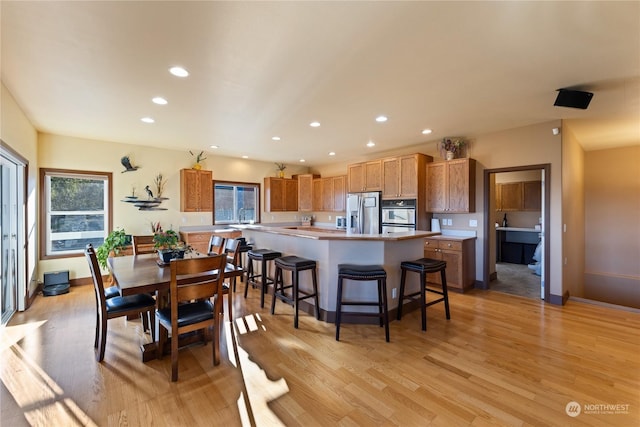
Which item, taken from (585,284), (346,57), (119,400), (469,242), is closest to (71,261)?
(119,400)

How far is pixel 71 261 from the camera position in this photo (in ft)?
16.3

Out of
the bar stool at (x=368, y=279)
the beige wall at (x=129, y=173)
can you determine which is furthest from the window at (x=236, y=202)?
the bar stool at (x=368, y=279)

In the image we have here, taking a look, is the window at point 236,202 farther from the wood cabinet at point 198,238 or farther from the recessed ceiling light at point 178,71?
the recessed ceiling light at point 178,71

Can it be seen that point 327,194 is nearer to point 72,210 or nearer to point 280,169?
point 280,169

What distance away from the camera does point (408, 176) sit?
5.25m

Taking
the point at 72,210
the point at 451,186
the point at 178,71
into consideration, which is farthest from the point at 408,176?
the point at 72,210

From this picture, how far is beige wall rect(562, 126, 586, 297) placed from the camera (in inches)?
163

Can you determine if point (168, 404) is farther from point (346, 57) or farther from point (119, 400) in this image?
point (346, 57)

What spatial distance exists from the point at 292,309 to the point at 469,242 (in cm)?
318

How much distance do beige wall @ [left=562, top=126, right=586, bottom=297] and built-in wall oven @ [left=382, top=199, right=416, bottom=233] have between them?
218 cm

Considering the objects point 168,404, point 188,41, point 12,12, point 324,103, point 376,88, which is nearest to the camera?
point 12,12

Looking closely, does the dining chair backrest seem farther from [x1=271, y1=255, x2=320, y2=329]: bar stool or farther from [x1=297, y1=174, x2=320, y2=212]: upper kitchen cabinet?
[x1=297, y1=174, x2=320, y2=212]: upper kitchen cabinet

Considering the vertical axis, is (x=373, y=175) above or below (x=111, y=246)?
above

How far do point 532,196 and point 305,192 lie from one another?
5912 mm
